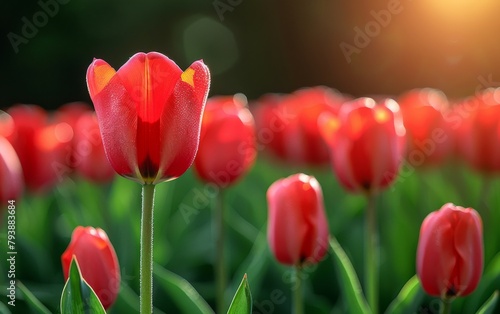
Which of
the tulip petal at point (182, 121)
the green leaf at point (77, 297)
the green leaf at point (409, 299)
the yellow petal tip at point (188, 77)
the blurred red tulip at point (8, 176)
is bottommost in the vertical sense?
Answer: the green leaf at point (409, 299)

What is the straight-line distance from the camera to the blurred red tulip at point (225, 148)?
1.23m

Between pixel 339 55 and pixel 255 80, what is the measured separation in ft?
2.34

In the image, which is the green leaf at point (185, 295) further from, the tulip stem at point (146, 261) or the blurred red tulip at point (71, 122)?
the blurred red tulip at point (71, 122)

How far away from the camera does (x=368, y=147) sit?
1142mm

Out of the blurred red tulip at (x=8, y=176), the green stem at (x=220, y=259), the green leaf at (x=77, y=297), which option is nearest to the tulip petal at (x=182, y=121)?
the green leaf at (x=77, y=297)

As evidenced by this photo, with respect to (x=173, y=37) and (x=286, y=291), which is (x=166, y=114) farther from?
(x=173, y=37)

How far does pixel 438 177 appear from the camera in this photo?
6.04 ft

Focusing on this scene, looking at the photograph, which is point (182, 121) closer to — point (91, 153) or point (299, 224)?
point (299, 224)

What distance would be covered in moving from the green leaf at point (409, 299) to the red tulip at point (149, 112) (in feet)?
1.23

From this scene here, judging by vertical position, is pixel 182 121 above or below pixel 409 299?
above

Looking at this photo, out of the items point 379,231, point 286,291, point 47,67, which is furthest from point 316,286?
point 47,67

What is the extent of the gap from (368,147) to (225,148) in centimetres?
23

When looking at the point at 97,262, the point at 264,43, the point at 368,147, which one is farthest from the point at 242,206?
the point at 264,43

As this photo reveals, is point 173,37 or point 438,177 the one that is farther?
point 173,37
